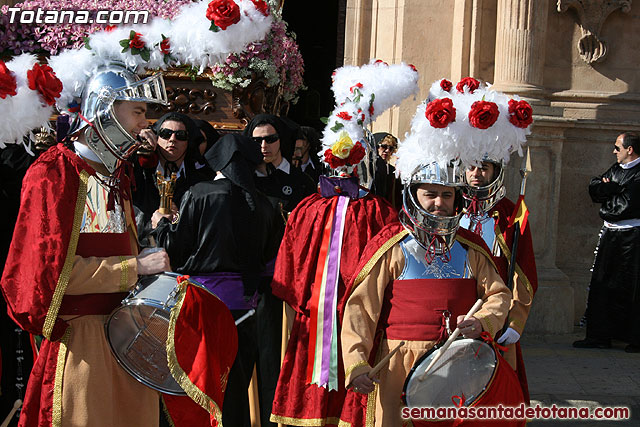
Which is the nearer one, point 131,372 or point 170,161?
point 131,372

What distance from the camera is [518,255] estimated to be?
5.25m

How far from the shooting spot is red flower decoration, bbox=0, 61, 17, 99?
148 inches

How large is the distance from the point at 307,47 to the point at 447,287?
1230cm

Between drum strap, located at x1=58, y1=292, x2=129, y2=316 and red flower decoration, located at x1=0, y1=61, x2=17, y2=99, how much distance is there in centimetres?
Result: 87

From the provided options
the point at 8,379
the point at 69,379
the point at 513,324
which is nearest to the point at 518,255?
the point at 513,324

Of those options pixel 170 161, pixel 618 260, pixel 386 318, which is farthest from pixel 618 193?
pixel 386 318

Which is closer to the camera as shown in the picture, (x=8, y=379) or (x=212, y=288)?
(x=212, y=288)

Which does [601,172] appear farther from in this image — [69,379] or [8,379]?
[69,379]

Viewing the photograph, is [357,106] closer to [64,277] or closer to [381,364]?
[381,364]

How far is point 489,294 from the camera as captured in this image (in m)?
4.28

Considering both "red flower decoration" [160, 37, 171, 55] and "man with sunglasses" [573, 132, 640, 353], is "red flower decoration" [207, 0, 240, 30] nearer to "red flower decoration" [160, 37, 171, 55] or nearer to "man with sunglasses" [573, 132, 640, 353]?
"red flower decoration" [160, 37, 171, 55]

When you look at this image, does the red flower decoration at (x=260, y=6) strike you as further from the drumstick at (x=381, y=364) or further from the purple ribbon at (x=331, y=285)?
the drumstick at (x=381, y=364)

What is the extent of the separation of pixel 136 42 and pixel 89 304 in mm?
1198

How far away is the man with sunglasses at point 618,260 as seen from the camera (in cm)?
861
